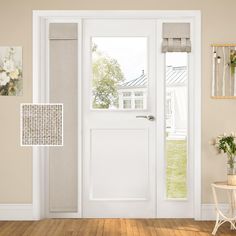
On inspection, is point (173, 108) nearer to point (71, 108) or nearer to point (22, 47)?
point (71, 108)

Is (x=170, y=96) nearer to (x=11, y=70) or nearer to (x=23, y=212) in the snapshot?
(x=11, y=70)

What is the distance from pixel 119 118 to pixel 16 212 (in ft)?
4.96

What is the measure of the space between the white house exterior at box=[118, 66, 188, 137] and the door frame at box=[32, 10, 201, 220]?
11 cm

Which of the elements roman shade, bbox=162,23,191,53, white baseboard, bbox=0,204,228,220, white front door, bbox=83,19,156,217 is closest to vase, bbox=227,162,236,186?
white baseboard, bbox=0,204,228,220

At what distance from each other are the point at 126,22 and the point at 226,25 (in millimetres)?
1088

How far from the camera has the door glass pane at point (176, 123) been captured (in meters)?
4.82

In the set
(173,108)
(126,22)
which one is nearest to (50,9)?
(126,22)

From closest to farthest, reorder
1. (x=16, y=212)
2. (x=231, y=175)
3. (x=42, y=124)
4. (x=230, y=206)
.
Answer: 1. (x=231, y=175)
2. (x=230, y=206)
3. (x=16, y=212)
4. (x=42, y=124)

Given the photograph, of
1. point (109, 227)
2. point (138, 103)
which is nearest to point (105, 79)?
point (138, 103)

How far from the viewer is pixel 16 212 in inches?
184

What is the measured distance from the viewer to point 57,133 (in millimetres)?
4797

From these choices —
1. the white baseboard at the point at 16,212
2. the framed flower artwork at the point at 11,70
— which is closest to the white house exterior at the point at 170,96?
the framed flower artwork at the point at 11,70

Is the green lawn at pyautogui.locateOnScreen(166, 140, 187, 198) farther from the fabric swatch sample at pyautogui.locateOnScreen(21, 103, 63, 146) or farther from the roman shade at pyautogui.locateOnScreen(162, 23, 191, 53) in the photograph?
the fabric swatch sample at pyautogui.locateOnScreen(21, 103, 63, 146)

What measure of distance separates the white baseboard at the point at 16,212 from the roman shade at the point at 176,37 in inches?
89.5
